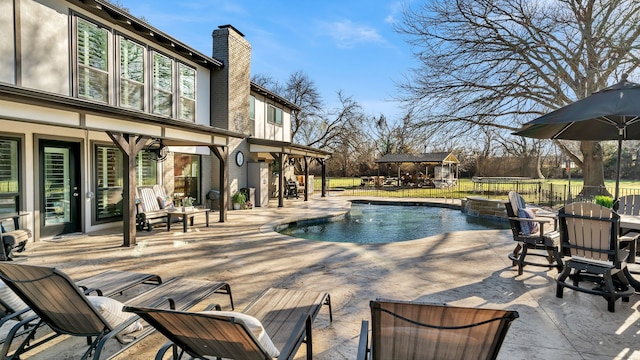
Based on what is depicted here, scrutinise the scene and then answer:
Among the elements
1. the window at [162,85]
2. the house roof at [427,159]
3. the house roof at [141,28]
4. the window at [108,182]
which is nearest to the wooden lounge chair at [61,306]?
the window at [108,182]

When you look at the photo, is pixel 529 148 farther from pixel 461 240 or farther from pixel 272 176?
pixel 461 240

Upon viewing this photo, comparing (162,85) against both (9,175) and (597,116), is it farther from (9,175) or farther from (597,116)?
(597,116)

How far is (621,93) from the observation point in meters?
4.43

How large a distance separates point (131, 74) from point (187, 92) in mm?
2509

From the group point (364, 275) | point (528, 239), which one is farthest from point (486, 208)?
point (364, 275)

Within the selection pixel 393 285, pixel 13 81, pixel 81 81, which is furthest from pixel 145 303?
pixel 81 81

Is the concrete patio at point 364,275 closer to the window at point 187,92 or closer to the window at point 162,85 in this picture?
the window at point 162,85

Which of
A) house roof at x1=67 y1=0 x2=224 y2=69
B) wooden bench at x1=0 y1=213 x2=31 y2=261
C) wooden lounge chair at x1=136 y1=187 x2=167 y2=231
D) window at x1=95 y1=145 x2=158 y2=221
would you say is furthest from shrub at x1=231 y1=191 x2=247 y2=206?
wooden bench at x1=0 y1=213 x2=31 y2=261

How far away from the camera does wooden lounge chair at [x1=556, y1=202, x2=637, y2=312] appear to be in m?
3.88

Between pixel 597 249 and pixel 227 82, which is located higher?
pixel 227 82

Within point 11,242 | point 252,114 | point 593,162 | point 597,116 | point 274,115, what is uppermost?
point 274,115

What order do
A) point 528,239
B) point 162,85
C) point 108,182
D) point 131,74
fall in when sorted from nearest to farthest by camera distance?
1. point 528,239
2. point 108,182
3. point 131,74
4. point 162,85

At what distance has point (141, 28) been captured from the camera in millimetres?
9508

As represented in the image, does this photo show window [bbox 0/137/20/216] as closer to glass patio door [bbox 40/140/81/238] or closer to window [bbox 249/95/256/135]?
glass patio door [bbox 40/140/81/238]
